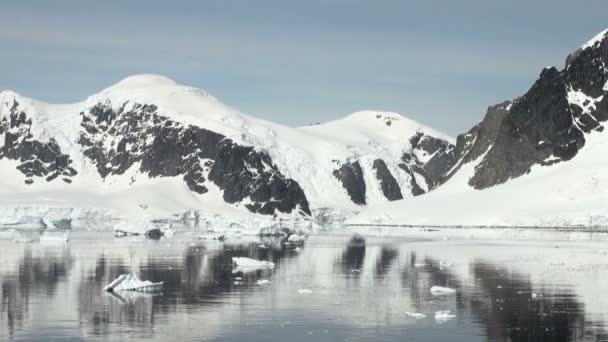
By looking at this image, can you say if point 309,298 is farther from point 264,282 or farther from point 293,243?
point 293,243

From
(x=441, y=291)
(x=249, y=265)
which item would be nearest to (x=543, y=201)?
(x=249, y=265)

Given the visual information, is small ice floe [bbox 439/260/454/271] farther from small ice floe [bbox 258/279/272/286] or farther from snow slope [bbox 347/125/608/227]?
snow slope [bbox 347/125/608/227]

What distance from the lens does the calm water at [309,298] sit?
35.2m

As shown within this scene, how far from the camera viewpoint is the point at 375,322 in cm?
3753

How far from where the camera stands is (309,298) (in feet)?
150


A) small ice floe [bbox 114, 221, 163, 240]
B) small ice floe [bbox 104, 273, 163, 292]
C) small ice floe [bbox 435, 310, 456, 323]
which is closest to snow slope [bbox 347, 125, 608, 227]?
small ice floe [bbox 114, 221, 163, 240]

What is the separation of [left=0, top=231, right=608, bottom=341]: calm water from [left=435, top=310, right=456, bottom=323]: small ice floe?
29 cm

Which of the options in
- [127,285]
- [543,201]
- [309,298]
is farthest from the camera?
[543,201]

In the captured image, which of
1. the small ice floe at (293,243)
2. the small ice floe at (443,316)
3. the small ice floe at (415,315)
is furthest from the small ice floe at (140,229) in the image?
the small ice floe at (443,316)

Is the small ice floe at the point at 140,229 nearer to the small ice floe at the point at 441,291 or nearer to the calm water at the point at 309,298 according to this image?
the calm water at the point at 309,298

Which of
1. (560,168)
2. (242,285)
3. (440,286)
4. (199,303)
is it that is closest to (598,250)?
(440,286)

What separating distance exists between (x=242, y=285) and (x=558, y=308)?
57.4ft

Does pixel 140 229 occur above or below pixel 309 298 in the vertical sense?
above

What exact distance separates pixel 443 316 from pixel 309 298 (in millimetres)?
8791
